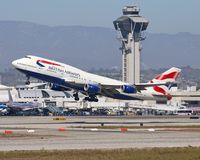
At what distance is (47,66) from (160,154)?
65726 millimetres

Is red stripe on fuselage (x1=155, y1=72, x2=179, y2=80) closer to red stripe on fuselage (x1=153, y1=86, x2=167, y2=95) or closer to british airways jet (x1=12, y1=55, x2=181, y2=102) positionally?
red stripe on fuselage (x1=153, y1=86, x2=167, y2=95)

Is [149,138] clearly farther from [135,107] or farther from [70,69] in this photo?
[135,107]

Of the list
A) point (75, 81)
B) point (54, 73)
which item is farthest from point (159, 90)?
point (54, 73)

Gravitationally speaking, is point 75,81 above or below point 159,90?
above

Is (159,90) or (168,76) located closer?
(159,90)

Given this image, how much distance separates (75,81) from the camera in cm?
11706

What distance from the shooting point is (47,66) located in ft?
377

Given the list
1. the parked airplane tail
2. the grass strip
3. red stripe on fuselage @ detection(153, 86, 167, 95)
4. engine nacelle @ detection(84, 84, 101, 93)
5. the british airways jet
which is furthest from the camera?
the parked airplane tail

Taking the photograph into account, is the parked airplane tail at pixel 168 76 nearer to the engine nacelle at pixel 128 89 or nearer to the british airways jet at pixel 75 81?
the british airways jet at pixel 75 81

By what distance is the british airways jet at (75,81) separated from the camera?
115 meters

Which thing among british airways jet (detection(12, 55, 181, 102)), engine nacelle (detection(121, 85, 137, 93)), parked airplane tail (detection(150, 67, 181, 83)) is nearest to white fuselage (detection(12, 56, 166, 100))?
british airways jet (detection(12, 55, 181, 102))

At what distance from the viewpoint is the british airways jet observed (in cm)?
11525

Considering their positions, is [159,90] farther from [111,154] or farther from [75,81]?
[111,154]

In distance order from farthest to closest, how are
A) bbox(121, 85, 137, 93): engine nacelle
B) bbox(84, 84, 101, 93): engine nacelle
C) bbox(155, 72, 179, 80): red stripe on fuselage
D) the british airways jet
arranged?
bbox(155, 72, 179, 80): red stripe on fuselage, bbox(121, 85, 137, 93): engine nacelle, bbox(84, 84, 101, 93): engine nacelle, the british airways jet
